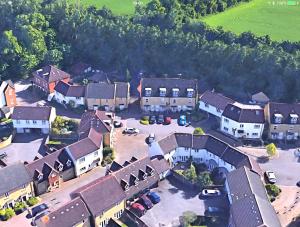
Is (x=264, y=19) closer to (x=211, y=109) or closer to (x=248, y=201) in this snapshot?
(x=211, y=109)

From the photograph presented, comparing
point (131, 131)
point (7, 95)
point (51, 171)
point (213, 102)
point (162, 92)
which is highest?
point (162, 92)

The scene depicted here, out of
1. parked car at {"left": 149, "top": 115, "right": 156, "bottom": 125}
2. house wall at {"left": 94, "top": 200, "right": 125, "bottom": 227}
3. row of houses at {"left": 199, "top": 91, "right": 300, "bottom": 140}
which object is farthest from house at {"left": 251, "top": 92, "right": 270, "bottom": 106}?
house wall at {"left": 94, "top": 200, "right": 125, "bottom": 227}

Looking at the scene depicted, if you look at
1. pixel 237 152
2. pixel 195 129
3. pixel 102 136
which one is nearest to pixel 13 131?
pixel 102 136

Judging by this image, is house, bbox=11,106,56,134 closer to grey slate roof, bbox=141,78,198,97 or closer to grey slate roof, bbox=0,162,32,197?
grey slate roof, bbox=0,162,32,197

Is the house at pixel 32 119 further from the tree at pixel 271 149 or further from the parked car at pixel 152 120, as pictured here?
the tree at pixel 271 149

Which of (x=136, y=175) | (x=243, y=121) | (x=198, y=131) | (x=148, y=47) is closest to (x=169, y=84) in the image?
(x=198, y=131)

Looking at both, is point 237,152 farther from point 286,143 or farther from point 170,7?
point 170,7

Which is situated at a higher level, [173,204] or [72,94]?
[72,94]
